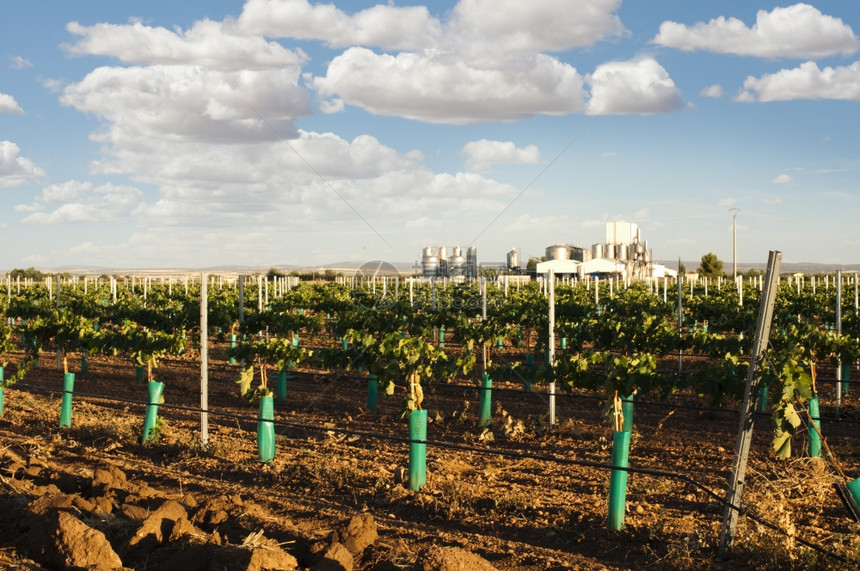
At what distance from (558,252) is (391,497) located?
58478mm

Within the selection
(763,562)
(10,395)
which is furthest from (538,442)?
(10,395)

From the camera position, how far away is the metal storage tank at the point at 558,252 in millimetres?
64625

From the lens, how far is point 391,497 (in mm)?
7406

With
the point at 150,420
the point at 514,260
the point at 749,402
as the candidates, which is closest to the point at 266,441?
the point at 150,420

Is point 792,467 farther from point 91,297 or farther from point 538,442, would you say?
point 91,297

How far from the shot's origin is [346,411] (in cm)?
1259

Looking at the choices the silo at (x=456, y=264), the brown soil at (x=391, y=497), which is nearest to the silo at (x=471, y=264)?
the silo at (x=456, y=264)

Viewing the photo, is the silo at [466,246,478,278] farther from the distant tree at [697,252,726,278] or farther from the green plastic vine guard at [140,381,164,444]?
the distant tree at [697,252,726,278]

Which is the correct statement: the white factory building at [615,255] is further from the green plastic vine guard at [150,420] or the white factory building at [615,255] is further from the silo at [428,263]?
the green plastic vine guard at [150,420]

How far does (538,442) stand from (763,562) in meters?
4.85

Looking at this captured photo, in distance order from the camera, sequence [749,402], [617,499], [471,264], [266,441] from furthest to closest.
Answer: [471,264] → [266,441] → [617,499] → [749,402]

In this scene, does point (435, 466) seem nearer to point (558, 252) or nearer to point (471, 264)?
point (471, 264)

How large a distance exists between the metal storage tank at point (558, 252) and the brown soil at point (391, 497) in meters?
52.9

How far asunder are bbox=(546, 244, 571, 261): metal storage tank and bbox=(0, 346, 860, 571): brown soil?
174ft
